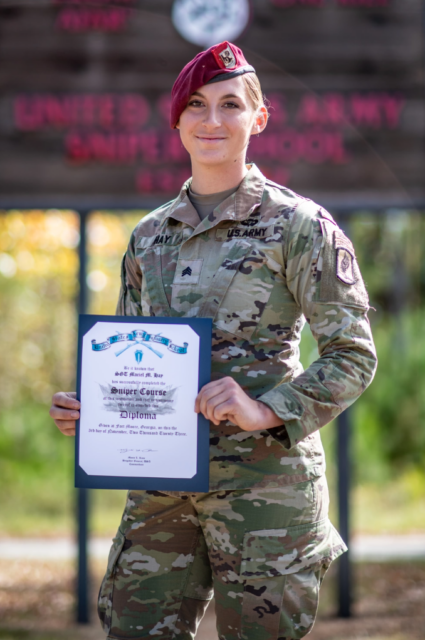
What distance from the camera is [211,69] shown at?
171cm

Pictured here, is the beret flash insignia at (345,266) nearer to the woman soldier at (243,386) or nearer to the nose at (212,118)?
the woman soldier at (243,386)

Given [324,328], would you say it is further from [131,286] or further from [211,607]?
[211,607]

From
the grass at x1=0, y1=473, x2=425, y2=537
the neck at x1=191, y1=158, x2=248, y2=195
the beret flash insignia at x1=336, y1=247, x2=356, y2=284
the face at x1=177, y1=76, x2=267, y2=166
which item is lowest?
the grass at x1=0, y1=473, x2=425, y2=537

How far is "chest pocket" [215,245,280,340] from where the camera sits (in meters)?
1.71

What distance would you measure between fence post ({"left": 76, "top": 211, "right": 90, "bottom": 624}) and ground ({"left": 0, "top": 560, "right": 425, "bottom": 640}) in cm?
9

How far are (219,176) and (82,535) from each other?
2605 mm

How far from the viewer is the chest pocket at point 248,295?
171cm

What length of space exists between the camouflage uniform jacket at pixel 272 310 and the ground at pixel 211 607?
2223mm

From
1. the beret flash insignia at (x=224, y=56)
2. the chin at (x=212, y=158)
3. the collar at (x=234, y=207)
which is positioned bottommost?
the collar at (x=234, y=207)

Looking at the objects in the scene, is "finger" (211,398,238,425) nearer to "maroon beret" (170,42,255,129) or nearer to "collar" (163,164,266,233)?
"collar" (163,164,266,233)

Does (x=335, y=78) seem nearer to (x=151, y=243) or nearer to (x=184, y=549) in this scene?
(x=151, y=243)

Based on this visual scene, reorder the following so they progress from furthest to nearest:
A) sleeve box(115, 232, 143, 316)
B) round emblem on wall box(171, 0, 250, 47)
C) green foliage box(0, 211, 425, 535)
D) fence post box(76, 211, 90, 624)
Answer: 1. green foliage box(0, 211, 425, 535)
2. fence post box(76, 211, 90, 624)
3. round emblem on wall box(171, 0, 250, 47)
4. sleeve box(115, 232, 143, 316)

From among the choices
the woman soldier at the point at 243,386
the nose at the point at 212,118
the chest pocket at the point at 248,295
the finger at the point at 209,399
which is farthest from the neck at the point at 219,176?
the finger at the point at 209,399

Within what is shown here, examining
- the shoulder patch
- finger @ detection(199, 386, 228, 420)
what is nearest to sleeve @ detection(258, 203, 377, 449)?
the shoulder patch
